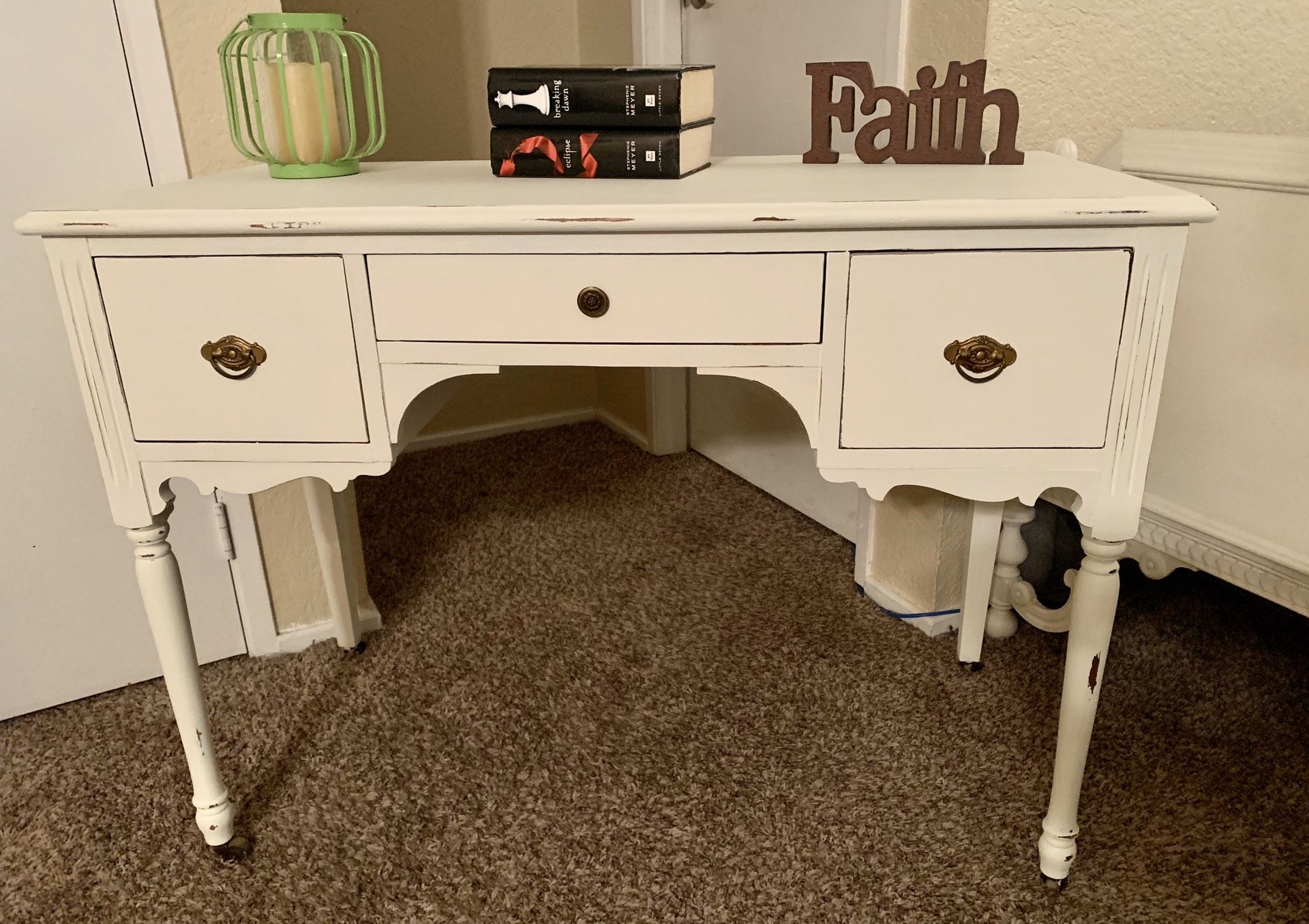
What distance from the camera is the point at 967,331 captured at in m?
0.95

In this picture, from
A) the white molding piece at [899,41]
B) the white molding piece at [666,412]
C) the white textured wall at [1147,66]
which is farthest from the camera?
the white molding piece at [666,412]

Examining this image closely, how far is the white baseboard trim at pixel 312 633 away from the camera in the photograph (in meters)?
1.65

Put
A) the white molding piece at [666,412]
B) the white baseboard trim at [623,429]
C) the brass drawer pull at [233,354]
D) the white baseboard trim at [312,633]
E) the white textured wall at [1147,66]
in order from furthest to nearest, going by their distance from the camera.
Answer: the white baseboard trim at [623,429] < the white molding piece at [666,412] < the white baseboard trim at [312,633] < the white textured wall at [1147,66] < the brass drawer pull at [233,354]

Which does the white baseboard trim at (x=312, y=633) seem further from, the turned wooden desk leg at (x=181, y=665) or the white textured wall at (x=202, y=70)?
the white textured wall at (x=202, y=70)

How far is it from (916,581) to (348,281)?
1.09m

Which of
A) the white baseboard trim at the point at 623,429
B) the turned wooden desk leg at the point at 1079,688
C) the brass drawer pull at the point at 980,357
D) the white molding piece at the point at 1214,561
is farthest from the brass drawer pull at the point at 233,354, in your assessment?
the white baseboard trim at the point at 623,429

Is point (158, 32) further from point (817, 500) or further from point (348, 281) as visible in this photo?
point (817, 500)

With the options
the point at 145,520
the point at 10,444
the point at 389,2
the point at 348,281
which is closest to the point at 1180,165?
the point at 348,281

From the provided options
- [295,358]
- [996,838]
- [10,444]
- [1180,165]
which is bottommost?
[996,838]

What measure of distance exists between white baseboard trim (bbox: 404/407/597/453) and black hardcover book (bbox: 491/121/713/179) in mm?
1499

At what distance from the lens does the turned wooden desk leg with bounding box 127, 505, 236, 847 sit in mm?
1127

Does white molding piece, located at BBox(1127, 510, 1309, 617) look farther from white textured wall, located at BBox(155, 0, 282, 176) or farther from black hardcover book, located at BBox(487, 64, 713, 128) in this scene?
white textured wall, located at BBox(155, 0, 282, 176)

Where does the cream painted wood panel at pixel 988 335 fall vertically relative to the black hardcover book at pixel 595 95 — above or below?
below

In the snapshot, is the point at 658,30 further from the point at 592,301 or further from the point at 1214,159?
the point at 592,301
